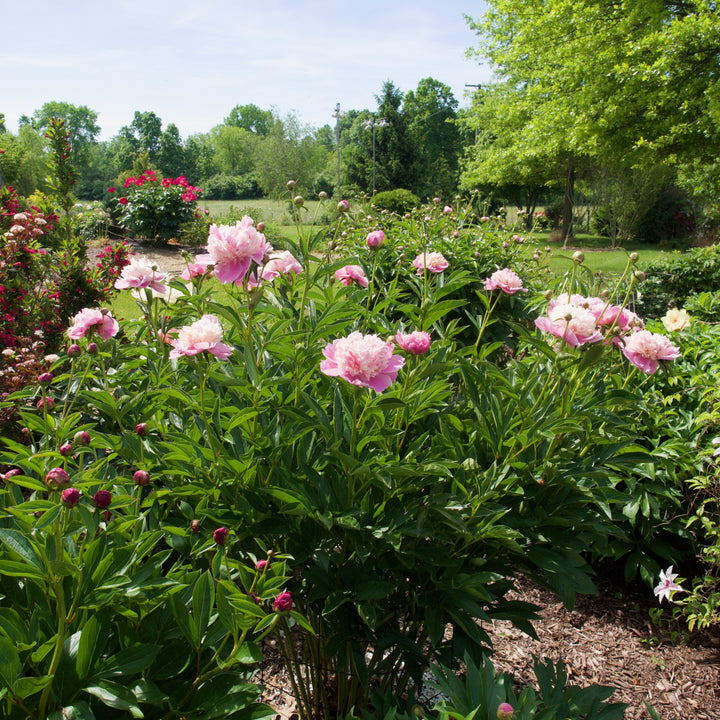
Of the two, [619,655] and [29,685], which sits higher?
[29,685]

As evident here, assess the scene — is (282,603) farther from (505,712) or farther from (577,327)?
(577,327)

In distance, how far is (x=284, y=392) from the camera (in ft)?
4.83

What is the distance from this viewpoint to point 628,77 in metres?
10.4

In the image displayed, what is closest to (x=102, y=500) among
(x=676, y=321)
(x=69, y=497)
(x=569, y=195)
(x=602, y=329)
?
(x=69, y=497)

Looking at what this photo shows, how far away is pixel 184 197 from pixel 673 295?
31.6ft

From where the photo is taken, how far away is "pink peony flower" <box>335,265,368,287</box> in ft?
6.26

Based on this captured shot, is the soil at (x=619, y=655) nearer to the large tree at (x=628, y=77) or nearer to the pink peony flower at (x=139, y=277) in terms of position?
the pink peony flower at (x=139, y=277)

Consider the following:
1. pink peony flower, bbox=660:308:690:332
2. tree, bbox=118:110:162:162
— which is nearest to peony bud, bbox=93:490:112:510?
pink peony flower, bbox=660:308:690:332

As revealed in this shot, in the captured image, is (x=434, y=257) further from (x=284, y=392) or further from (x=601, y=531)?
(x=601, y=531)

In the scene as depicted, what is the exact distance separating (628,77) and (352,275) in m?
11.3

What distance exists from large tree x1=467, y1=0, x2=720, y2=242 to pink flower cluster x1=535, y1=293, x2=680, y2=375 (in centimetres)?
1029

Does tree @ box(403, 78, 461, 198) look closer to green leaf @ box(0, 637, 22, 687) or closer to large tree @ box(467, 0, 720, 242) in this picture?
large tree @ box(467, 0, 720, 242)

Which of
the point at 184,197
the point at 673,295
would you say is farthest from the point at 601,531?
the point at 184,197

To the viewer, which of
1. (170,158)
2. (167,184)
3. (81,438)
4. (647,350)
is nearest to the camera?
(81,438)
